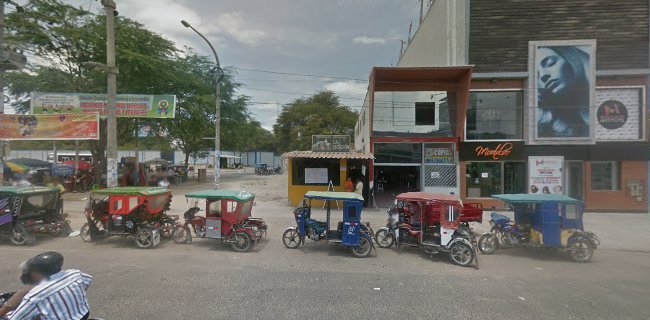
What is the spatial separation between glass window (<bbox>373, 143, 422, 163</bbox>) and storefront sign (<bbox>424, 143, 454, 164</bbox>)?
0.37 m

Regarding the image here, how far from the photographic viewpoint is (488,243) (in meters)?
7.79

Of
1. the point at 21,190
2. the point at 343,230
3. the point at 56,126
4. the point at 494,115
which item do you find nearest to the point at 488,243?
the point at 343,230

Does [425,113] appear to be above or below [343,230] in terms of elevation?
above

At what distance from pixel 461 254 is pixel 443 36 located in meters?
15.1

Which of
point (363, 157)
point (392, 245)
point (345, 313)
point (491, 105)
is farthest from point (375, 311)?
point (491, 105)

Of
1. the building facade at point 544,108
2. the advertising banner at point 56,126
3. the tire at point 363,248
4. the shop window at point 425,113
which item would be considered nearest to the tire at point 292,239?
the tire at point 363,248

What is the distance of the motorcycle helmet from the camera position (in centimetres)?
261

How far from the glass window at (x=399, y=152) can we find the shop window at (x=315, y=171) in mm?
2177

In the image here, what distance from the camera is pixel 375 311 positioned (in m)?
4.53

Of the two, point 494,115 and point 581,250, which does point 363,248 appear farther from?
point 494,115

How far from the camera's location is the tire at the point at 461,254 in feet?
22.1

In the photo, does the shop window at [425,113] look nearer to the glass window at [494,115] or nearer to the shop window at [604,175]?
the glass window at [494,115]

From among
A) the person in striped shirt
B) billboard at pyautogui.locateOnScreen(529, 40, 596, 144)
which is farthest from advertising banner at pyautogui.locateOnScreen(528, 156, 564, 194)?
the person in striped shirt

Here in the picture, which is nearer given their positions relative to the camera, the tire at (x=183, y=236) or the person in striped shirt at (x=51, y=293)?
the person in striped shirt at (x=51, y=293)
